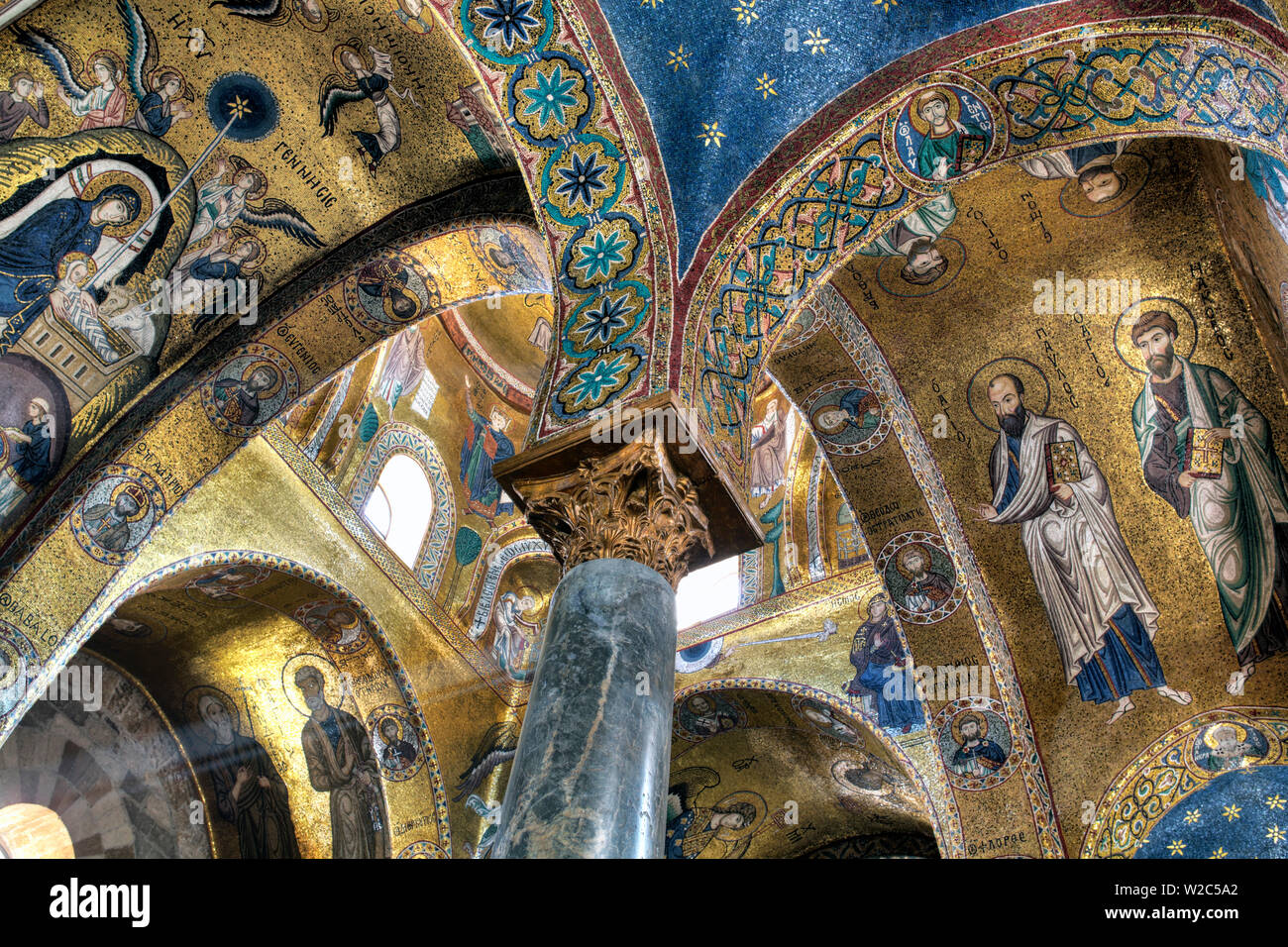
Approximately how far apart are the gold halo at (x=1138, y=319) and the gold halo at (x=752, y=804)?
20.0ft

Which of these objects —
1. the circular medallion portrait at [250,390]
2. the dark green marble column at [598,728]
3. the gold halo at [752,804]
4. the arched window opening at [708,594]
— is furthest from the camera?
the arched window opening at [708,594]

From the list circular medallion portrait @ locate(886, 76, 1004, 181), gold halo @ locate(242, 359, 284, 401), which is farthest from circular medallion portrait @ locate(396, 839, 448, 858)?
circular medallion portrait @ locate(886, 76, 1004, 181)

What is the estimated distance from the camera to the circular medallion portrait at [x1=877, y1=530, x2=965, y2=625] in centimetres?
771

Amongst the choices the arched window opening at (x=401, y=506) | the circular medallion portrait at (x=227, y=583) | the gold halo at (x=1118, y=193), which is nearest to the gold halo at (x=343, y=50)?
the circular medallion portrait at (x=227, y=583)

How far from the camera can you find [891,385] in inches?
301

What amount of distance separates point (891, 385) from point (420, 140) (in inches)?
141

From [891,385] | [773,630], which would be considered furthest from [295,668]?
[891,385]

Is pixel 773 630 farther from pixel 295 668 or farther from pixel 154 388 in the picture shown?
pixel 154 388

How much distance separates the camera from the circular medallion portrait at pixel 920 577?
771 centimetres

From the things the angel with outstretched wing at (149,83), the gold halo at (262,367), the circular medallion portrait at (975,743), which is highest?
the angel with outstretched wing at (149,83)

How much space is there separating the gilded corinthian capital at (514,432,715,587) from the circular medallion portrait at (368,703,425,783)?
19.2 feet

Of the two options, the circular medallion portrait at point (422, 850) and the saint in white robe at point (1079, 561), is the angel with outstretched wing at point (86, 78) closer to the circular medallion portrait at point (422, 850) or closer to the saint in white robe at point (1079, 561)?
the saint in white robe at point (1079, 561)

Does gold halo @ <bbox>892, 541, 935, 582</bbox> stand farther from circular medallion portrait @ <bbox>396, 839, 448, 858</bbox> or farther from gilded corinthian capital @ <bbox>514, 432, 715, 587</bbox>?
circular medallion portrait @ <bbox>396, 839, 448, 858</bbox>

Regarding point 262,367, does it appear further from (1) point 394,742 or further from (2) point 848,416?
(1) point 394,742
